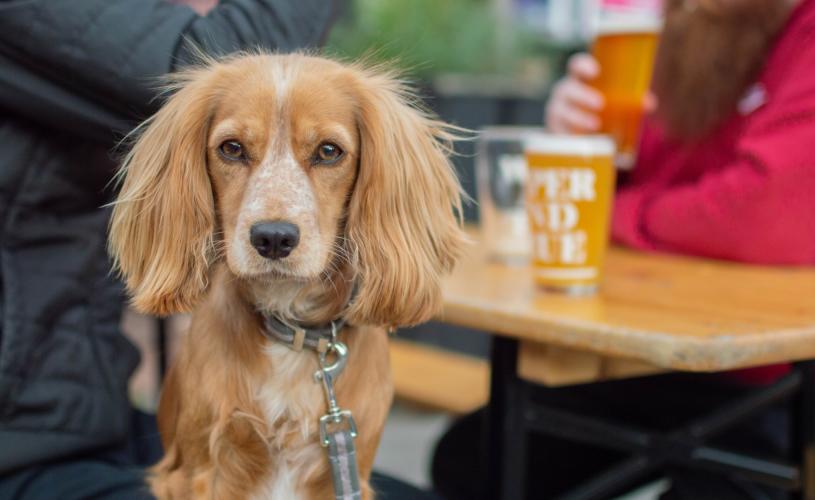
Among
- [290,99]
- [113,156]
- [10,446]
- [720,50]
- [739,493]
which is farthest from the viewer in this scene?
[720,50]

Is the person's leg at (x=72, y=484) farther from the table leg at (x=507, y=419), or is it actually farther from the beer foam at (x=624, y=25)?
the beer foam at (x=624, y=25)

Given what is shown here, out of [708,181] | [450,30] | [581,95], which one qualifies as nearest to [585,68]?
[581,95]

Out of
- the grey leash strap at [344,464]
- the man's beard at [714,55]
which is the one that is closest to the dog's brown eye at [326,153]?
the grey leash strap at [344,464]

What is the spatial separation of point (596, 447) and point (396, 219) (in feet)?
3.45

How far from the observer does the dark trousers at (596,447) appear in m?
1.97

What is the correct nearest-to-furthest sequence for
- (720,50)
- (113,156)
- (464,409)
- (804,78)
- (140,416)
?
(113,156) < (140,416) < (804,78) < (720,50) < (464,409)

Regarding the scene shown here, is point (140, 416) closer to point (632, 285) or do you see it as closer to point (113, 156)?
point (113, 156)

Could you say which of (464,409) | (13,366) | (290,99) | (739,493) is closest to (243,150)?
(290,99)

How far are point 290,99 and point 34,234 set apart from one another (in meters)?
0.51

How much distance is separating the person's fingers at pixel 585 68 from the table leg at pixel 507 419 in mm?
621

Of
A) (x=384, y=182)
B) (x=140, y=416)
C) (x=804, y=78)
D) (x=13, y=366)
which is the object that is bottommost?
(x=140, y=416)

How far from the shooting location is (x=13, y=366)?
1.35 m

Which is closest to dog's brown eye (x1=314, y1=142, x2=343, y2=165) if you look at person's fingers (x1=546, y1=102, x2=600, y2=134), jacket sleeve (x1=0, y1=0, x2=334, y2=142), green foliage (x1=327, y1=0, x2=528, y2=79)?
jacket sleeve (x1=0, y1=0, x2=334, y2=142)

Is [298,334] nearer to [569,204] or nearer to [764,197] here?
[569,204]
